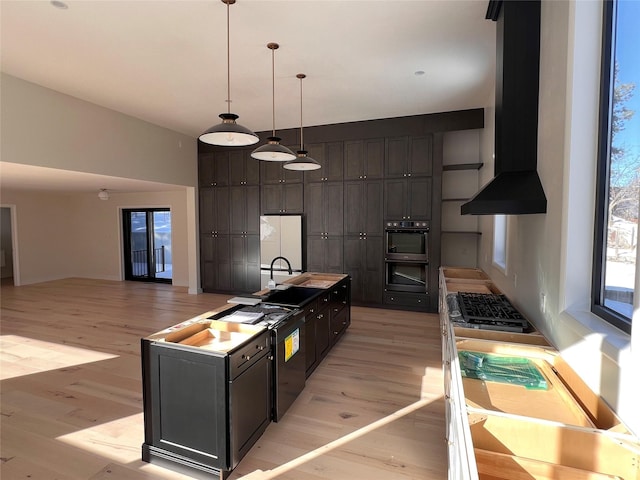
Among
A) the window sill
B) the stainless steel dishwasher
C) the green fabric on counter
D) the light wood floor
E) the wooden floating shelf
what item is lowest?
the light wood floor

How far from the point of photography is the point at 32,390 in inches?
116

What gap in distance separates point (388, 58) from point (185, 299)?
5.59 meters

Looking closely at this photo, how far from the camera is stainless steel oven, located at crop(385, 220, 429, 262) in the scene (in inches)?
210

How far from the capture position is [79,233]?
28.9ft

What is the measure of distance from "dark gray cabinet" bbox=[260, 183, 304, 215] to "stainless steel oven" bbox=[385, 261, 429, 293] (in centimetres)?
202

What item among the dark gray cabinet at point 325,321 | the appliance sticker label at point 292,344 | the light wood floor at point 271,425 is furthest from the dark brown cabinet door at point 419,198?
the appliance sticker label at point 292,344

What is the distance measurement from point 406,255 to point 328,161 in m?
2.23

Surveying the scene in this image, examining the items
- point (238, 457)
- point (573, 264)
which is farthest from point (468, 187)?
point (238, 457)

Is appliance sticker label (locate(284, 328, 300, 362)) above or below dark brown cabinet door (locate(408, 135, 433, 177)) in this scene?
below

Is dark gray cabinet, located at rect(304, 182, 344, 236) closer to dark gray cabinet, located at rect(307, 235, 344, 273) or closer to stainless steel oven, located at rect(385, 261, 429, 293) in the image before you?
dark gray cabinet, located at rect(307, 235, 344, 273)

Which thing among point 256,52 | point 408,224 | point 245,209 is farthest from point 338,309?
point 245,209

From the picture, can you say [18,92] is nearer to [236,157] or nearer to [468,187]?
[236,157]

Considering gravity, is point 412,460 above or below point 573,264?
below

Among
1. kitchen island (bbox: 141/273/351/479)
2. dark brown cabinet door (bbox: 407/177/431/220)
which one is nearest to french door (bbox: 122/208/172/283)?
dark brown cabinet door (bbox: 407/177/431/220)
